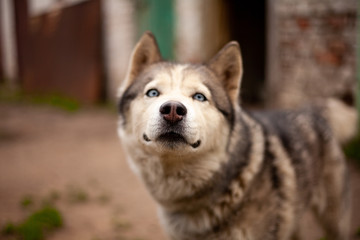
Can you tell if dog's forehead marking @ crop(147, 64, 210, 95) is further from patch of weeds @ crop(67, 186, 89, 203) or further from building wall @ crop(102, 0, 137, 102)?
building wall @ crop(102, 0, 137, 102)

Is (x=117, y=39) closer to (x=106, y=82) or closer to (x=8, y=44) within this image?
(x=106, y=82)

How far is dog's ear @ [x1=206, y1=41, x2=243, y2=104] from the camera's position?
2732mm

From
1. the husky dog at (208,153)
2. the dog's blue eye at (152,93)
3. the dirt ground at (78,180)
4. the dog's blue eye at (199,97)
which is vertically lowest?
the dirt ground at (78,180)

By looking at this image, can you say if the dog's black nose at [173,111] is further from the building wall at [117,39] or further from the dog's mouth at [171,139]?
the building wall at [117,39]

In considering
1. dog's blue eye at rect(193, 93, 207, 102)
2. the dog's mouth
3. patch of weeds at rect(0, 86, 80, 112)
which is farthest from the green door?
the dog's mouth

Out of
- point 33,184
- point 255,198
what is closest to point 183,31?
point 33,184

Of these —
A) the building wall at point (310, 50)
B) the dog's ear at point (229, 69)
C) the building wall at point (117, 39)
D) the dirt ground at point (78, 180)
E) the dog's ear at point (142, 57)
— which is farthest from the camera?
the building wall at point (117, 39)

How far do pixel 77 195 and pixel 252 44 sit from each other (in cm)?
650

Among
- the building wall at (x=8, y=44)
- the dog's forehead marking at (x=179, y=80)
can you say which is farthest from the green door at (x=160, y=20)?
the building wall at (x=8, y=44)

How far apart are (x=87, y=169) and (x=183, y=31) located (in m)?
3.86

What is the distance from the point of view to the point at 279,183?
2.70 metres

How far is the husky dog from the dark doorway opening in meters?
6.27

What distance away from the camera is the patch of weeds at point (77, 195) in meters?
4.42

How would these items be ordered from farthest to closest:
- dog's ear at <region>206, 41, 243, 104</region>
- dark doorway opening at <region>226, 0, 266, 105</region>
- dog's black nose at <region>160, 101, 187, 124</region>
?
dark doorway opening at <region>226, 0, 266, 105</region>
dog's ear at <region>206, 41, 243, 104</region>
dog's black nose at <region>160, 101, 187, 124</region>
